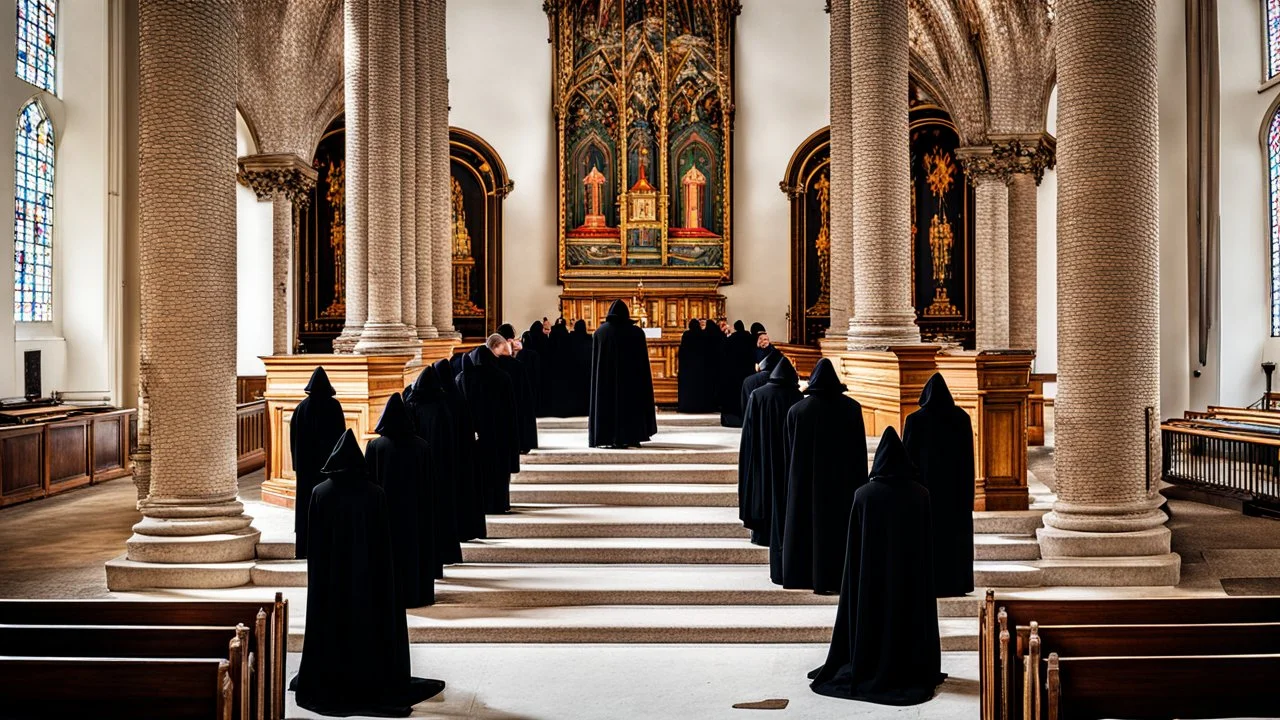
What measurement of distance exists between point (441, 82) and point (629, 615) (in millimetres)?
11974

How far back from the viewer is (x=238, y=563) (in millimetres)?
8781

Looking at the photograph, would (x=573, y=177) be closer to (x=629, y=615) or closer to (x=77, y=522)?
(x=77, y=522)

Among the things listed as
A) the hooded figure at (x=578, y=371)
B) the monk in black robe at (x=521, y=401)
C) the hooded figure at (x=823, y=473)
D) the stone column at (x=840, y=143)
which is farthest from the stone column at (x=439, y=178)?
the hooded figure at (x=823, y=473)

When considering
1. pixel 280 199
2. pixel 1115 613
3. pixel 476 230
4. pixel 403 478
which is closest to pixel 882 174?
pixel 403 478

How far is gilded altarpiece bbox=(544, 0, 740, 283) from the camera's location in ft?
77.6

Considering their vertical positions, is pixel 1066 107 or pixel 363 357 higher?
pixel 1066 107

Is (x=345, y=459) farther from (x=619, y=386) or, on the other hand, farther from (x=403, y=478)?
(x=619, y=386)

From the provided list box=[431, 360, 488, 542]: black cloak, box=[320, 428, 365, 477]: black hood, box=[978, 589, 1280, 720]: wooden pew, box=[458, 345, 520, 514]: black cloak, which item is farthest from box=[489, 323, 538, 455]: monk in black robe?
box=[978, 589, 1280, 720]: wooden pew

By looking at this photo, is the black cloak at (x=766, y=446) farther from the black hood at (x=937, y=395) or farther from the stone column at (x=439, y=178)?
the stone column at (x=439, y=178)

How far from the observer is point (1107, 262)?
28.3ft

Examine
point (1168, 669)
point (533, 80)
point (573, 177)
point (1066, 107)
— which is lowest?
point (1168, 669)

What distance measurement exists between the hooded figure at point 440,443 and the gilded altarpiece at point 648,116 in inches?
577

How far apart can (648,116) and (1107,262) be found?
16.1m

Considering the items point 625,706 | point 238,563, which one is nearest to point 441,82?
point 238,563
